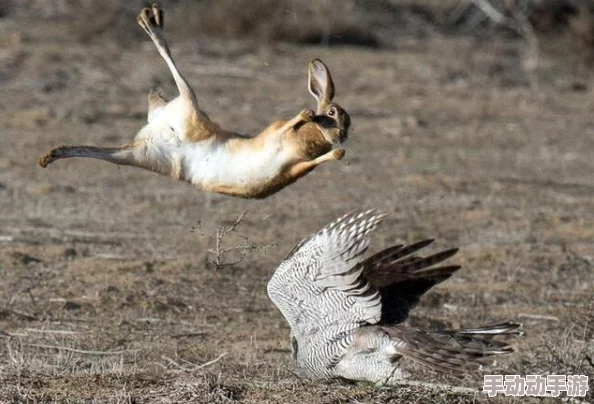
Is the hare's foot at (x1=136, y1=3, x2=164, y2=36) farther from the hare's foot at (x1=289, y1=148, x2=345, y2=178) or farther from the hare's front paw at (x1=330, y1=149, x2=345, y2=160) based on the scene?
the hare's front paw at (x1=330, y1=149, x2=345, y2=160)

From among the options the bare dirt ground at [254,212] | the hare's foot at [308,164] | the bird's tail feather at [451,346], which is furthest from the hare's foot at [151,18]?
the bird's tail feather at [451,346]

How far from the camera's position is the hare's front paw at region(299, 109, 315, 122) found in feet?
19.9

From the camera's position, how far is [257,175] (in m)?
6.46

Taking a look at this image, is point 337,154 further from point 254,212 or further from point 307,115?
point 254,212

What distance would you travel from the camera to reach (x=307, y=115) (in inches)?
240

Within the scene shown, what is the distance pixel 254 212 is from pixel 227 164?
6947 millimetres

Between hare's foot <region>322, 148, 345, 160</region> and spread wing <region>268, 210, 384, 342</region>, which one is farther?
spread wing <region>268, 210, 384, 342</region>

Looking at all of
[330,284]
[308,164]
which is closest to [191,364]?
[330,284]

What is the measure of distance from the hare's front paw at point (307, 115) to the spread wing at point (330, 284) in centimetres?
99

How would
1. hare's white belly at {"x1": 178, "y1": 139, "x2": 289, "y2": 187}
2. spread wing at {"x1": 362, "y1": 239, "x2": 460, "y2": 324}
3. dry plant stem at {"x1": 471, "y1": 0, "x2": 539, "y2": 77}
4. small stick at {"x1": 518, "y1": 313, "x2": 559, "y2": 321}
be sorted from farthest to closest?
dry plant stem at {"x1": 471, "y1": 0, "x2": 539, "y2": 77} < small stick at {"x1": 518, "y1": 313, "x2": 559, "y2": 321} < spread wing at {"x1": 362, "y1": 239, "x2": 460, "y2": 324} < hare's white belly at {"x1": 178, "y1": 139, "x2": 289, "y2": 187}

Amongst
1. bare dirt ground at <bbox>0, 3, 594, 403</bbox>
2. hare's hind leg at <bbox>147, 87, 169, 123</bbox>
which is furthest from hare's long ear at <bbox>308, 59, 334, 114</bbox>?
bare dirt ground at <bbox>0, 3, 594, 403</bbox>

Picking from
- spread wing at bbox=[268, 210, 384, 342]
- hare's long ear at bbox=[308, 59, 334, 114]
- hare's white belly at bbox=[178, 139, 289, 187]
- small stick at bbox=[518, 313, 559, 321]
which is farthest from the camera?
small stick at bbox=[518, 313, 559, 321]

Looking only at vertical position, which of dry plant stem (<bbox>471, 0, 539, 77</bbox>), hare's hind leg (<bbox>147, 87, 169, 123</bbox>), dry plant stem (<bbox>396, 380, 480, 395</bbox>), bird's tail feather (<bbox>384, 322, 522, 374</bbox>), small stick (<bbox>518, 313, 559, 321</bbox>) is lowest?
dry plant stem (<bbox>471, 0, 539, 77</bbox>)

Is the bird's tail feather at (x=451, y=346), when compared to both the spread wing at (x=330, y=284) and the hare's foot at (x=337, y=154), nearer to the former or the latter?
the spread wing at (x=330, y=284)
